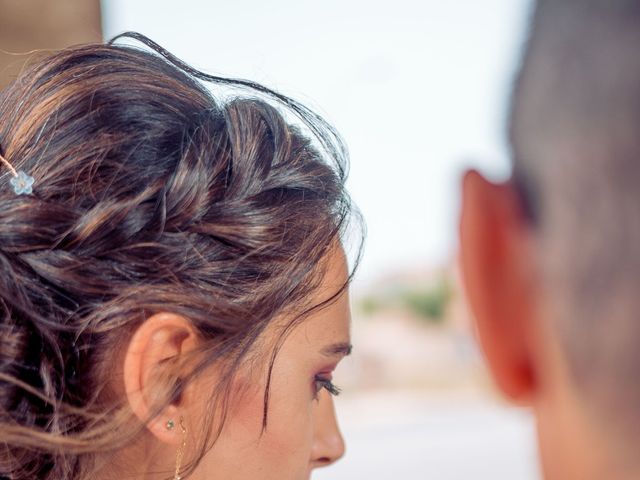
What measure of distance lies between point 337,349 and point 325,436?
0.11 meters

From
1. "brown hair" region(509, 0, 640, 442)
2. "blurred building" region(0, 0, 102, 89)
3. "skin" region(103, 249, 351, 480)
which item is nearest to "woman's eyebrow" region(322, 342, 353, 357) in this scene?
"skin" region(103, 249, 351, 480)

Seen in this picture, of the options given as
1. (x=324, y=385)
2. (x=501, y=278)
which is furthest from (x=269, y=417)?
(x=501, y=278)

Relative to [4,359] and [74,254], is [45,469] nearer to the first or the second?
[4,359]

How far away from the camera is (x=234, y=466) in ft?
2.88

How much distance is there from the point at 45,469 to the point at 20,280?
0.21 metres

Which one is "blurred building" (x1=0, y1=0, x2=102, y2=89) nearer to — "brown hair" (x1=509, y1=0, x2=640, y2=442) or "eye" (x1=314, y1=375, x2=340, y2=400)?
"eye" (x1=314, y1=375, x2=340, y2=400)

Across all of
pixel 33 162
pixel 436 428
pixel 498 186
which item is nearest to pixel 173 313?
pixel 33 162

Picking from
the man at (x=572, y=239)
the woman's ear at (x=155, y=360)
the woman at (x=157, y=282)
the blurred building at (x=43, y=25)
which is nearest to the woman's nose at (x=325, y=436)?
the woman at (x=157, y=282)

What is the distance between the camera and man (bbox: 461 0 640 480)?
1.57 feet

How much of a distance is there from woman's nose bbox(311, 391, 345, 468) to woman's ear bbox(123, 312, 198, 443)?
18 centimetres

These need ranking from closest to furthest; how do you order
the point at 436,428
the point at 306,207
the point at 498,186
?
the point at 498,186 < the point at 306,207 < the point at 436,428

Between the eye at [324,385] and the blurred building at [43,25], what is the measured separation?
0.96 meters

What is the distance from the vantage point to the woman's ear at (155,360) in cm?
79

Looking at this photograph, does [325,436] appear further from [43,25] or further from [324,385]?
[43,25]
